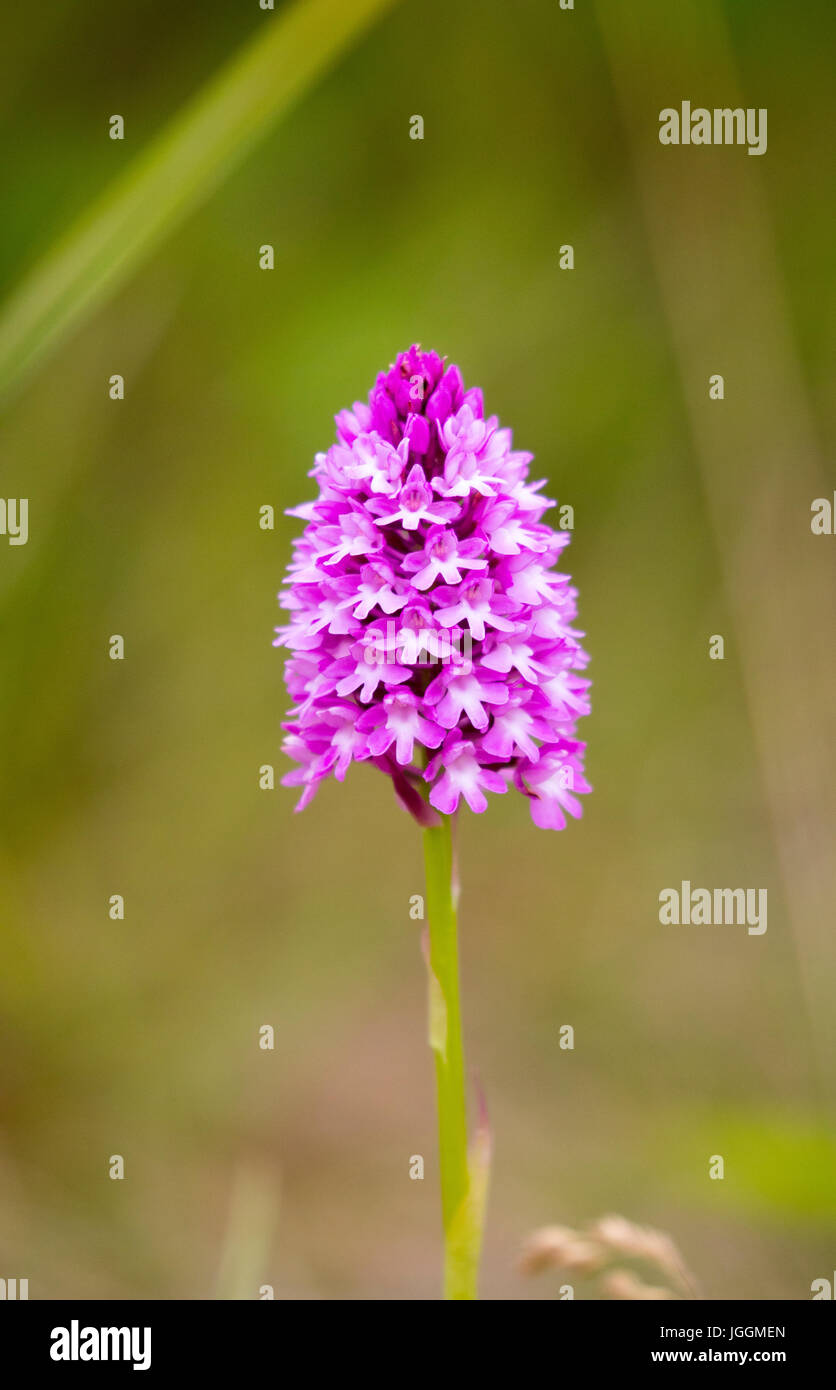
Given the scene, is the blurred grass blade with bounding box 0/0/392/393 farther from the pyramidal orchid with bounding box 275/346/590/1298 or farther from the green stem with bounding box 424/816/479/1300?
the green stem with bounding box 424/816/479/1300

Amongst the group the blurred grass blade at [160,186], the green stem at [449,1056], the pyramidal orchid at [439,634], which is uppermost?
the blurred grass blade at [160,186]

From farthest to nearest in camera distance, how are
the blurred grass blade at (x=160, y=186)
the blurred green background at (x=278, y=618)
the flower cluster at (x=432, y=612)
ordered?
1. the blurred green background at (x=278, y=618)
2. the blurred grass blade at (x=160, y=186)
3. the flower cluster at (x=432, y=612)

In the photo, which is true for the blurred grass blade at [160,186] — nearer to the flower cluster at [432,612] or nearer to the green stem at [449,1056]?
the flower cluster at [432,612]

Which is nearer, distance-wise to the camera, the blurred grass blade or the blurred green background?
the blurred grass blade

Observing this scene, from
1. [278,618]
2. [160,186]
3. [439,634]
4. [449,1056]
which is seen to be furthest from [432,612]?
[278,618]

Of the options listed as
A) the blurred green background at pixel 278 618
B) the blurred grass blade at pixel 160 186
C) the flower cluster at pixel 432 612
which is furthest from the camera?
the blurred green background at pixel 278 618

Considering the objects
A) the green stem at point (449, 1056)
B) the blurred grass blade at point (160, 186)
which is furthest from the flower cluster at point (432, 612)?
the blurred grass blade at point (160, 186)

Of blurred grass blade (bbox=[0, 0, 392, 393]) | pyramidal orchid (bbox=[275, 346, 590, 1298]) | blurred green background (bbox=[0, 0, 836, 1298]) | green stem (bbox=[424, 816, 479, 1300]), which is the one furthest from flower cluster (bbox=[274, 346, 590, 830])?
blurred green background (bbox=[0, 0, 836, 1298])

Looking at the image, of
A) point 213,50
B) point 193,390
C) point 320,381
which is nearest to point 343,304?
point 320,381
